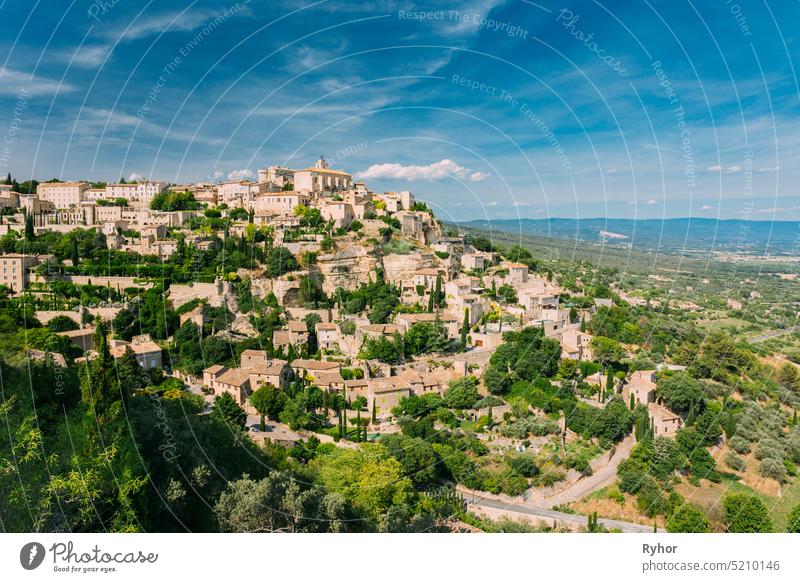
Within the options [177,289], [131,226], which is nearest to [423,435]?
[177,289]

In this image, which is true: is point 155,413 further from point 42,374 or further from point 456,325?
point 456,325

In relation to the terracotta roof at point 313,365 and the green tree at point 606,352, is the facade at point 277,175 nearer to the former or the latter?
the terracotta roof at point 313,365

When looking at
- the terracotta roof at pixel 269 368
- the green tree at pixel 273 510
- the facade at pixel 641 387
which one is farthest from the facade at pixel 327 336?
the green tree at pixel 273 510

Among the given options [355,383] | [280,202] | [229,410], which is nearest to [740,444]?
[355,383]

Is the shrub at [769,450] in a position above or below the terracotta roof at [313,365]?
below

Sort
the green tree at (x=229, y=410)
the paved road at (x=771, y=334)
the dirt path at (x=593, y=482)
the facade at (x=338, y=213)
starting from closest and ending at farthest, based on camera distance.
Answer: the dirt path at (x=593, y=482) < the green tree at (x=229, y=410) < the paved road at (x=771, y=334) < the facade at (x=338, y=213)

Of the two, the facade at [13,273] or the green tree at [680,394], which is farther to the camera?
the facade at [13,273]

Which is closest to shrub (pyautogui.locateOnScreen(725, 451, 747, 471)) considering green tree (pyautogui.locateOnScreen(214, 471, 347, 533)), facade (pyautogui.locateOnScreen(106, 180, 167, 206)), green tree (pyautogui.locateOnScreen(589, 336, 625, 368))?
green tree (pyautogui.locateOnScreen(589, 336, 625, 368))
